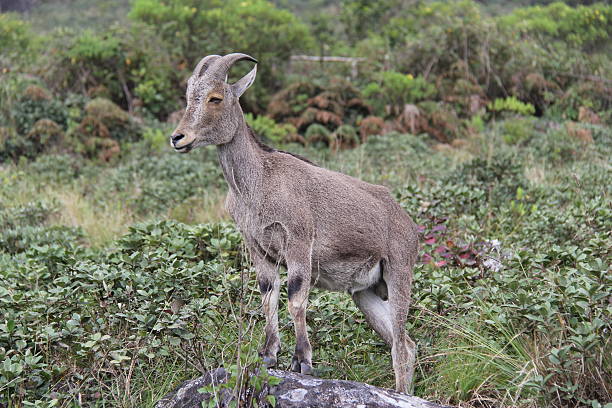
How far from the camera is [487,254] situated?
744 centimetres

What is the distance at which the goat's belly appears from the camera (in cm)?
553

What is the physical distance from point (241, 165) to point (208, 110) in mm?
493

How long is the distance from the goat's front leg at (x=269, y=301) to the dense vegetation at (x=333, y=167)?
28 centimetres

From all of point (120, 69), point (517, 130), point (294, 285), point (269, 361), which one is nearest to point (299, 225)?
point (294, 285)

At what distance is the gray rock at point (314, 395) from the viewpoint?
14.9 feet

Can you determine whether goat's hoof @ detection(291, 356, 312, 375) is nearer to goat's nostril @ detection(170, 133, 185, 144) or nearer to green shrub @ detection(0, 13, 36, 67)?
Answer: goat's nostril @ detection(170, 133, 185, 144)

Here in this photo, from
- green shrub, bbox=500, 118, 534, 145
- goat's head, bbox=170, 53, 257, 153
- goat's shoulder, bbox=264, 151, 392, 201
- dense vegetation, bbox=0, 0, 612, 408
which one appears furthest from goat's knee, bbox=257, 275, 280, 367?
green shrub, bbox=500, 118, 534, 145

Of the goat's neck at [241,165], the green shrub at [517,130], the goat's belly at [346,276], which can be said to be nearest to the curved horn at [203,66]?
the goat's neck at [241,165]

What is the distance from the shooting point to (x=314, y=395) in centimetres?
460

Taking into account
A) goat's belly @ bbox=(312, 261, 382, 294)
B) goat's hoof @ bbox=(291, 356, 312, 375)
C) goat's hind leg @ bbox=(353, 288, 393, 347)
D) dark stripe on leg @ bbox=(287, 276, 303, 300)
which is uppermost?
dark stripe on leg @ bbox=(287, 276, 303, 300)

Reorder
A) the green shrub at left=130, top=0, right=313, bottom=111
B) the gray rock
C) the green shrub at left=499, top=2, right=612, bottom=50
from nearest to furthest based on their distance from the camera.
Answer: the gray rock → the green shrub at left=130, top=0, right=313, bottom=111 → the green shrub at left=499, top=2, right=612, bottom=50

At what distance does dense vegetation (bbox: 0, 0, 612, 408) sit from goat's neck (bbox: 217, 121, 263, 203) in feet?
2.71

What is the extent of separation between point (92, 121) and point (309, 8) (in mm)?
20300

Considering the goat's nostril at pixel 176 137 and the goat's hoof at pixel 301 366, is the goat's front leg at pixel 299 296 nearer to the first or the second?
the goat's hoof at pixel 301 366
